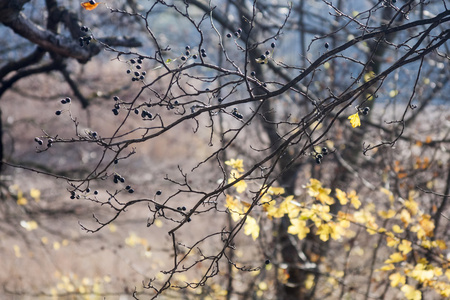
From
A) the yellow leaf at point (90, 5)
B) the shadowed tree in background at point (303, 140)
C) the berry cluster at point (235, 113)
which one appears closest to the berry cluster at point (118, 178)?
the shadowed tree in background at point (303, 140)

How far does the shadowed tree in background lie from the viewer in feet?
7.16

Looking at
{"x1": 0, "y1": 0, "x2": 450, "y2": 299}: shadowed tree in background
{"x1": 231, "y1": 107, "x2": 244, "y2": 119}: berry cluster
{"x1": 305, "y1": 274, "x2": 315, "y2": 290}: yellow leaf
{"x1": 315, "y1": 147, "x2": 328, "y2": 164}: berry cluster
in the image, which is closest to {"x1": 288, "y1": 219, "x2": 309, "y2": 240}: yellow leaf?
{"x1": 0, "y1": 0, "x2": 450, "y2": 299}: shadowed tree in background

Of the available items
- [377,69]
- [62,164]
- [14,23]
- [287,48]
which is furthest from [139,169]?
[14,23]

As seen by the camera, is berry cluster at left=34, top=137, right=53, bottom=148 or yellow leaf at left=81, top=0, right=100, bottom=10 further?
yellow leaf at left=81, top=0, right=100, bottom=10

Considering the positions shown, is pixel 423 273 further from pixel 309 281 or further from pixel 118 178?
pixel 309 281

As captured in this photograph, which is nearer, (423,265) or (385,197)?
(423,265)

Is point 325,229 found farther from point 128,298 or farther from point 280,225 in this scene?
point 128,298

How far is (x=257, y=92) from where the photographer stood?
637 centimetres

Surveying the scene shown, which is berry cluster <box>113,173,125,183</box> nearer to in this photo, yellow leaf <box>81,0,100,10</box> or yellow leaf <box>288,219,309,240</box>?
yellow leaf <box>81,0,100,10</box>

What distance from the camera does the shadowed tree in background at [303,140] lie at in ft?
7.16

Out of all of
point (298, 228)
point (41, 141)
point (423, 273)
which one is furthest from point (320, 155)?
point (423, 273)

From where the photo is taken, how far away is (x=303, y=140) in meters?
7.19

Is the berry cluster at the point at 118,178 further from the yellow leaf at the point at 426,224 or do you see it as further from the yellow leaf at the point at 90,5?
the yellow leaf at the point at 426,224

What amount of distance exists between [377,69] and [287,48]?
3.75 m
